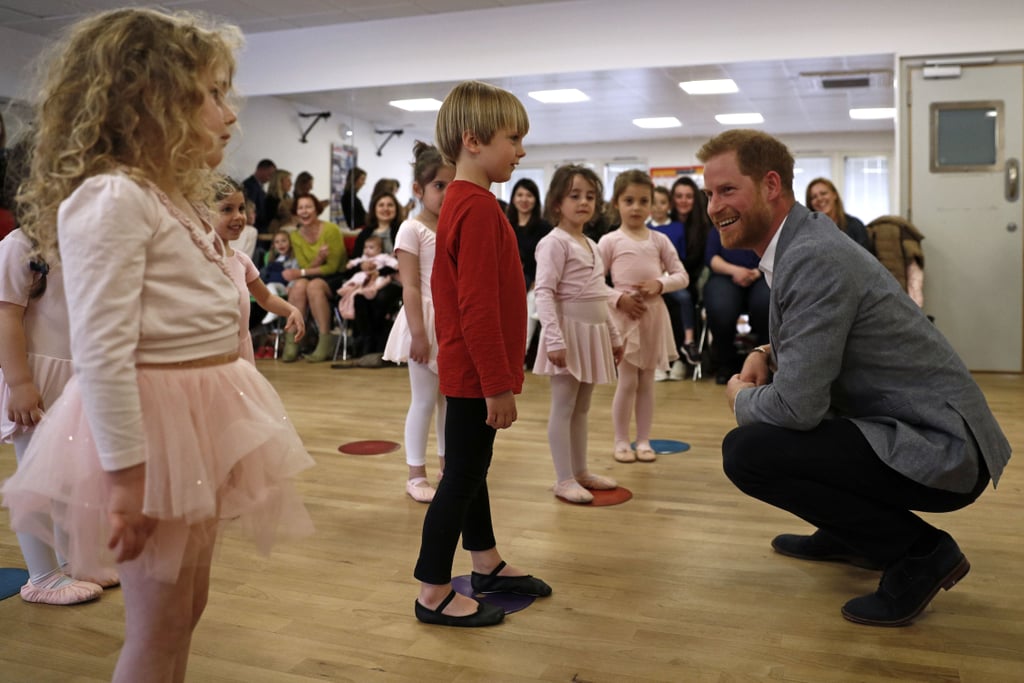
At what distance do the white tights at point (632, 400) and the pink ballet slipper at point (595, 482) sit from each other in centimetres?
54

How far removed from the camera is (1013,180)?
5.98 metres

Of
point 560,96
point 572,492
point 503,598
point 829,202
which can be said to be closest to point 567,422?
point 572,492

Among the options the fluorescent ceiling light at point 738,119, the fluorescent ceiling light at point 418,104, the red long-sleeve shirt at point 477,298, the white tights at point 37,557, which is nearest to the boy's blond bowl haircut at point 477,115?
the red long-sleeve shirt at point 477,298

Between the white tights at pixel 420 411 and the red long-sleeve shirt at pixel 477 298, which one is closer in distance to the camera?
the red long-sleeve shirt at pixel 477 298

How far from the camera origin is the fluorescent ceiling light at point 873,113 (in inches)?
304

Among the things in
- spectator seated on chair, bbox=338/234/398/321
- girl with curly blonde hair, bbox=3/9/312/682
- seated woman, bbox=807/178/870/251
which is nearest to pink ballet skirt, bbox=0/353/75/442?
girl with curly blonde hair, bbox=3/9/312/682

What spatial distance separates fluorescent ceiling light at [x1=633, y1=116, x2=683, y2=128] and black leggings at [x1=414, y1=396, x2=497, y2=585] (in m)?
6.88

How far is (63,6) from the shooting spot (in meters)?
7.07

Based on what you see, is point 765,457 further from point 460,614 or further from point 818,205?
point 818,205

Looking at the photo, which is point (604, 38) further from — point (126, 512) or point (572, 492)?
point (126, 512)

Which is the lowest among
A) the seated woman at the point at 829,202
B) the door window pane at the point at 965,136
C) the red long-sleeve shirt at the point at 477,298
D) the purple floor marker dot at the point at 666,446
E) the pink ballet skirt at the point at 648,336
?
the purple floor marker dot at the point at 666,446

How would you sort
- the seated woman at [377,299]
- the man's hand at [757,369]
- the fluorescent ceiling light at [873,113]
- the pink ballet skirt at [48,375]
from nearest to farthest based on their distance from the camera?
the pink ballet skirt at [48,375] < the man's hand at [757,369] < the seated woman at [377,299] < the fluorescent ceiling light at [873,113]

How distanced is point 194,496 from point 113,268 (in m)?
0.32

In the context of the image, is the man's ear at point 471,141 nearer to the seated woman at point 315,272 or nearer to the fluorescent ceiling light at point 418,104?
the seated woman at point 315,272
